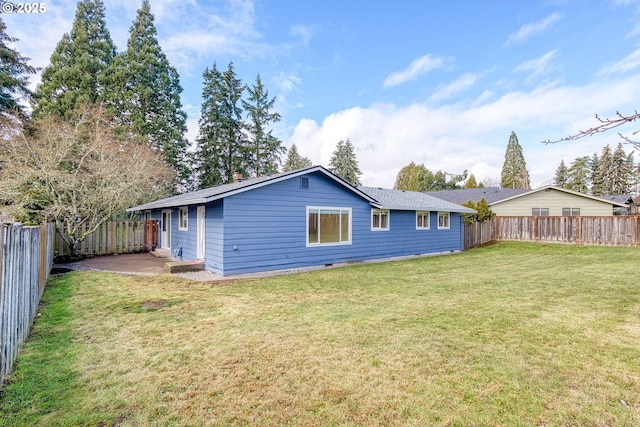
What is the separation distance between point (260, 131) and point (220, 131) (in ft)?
12.4

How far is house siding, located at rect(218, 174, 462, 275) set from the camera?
8.70m

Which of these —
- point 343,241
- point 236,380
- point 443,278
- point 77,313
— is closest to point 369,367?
point 236,380

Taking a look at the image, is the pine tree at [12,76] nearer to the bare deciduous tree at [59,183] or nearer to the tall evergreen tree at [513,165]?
the bare deciduous tree at [59,183]

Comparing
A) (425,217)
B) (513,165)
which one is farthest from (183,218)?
(513,165)

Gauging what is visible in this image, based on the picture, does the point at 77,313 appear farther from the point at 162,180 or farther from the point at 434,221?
the point at 162,180

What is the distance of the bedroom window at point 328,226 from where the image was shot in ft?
34.0

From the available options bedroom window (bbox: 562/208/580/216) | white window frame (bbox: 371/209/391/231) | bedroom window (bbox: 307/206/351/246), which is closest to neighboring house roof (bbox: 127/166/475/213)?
white window frame (bbox: 371/209/391/231)

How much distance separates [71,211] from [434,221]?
49.2 ft

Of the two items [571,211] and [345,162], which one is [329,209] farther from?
[345,162]

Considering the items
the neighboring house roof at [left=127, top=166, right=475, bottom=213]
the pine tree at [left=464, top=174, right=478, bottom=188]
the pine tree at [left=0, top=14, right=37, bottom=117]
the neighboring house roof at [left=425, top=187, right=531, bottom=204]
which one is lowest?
the neighboring house roof at [left=127, top=166, right=475, bottom=213]

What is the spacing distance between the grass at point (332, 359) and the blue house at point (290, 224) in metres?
2.35

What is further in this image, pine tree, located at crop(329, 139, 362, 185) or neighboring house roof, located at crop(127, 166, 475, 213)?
pine tree, located at crop(329, 139, 362, 185)

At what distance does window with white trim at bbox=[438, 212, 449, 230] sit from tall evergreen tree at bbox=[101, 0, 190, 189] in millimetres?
19354

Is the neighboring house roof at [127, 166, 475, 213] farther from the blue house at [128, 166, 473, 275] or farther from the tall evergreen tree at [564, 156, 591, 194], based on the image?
the tall evergreen tree at [564, 156, 591, 194]
